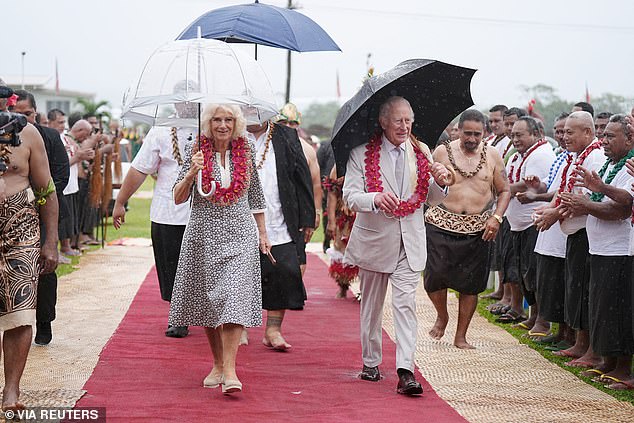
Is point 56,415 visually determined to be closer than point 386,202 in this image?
Yes

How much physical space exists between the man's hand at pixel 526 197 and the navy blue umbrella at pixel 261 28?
8.04ft

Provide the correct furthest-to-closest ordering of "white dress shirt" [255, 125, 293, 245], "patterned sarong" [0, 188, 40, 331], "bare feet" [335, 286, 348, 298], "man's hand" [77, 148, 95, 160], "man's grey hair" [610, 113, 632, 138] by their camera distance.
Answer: "man's hand" [77, 148, 95, 160]
"bare feet" [335, 286, 348, 298]
"white dress shirt" [255, 125, 293, 245]
"man's grey hair" [610, 113, 632, 138]
"patterned sarong" [0, 188, 40, 331]

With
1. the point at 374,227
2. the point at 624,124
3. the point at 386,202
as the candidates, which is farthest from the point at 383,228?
the point at 624,124

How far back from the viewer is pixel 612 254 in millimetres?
7793

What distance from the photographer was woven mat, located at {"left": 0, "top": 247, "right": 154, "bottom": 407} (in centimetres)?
700

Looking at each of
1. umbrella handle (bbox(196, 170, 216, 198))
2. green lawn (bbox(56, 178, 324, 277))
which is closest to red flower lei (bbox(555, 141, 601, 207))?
umbrella handle (bbox(196, 170, 216, 198))

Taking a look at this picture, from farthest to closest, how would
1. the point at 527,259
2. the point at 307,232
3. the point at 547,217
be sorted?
the point at 527,259, the point at 307,232, the point at 547,217

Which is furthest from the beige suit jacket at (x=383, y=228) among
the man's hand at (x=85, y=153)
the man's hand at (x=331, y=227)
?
the man's hand at (x=85, y=153)

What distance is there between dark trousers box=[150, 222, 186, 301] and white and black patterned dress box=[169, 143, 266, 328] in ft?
6.38

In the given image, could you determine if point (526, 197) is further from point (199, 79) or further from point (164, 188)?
point (199, 79)

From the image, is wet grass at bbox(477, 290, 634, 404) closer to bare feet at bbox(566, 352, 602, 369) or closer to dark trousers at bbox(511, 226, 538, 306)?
bare feet at bbox(566, 352, 602, 369)

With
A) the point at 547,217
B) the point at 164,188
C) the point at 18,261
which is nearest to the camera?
the point at 18,261

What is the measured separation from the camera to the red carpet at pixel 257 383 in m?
6.46

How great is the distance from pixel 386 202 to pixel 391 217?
39 centimetres
